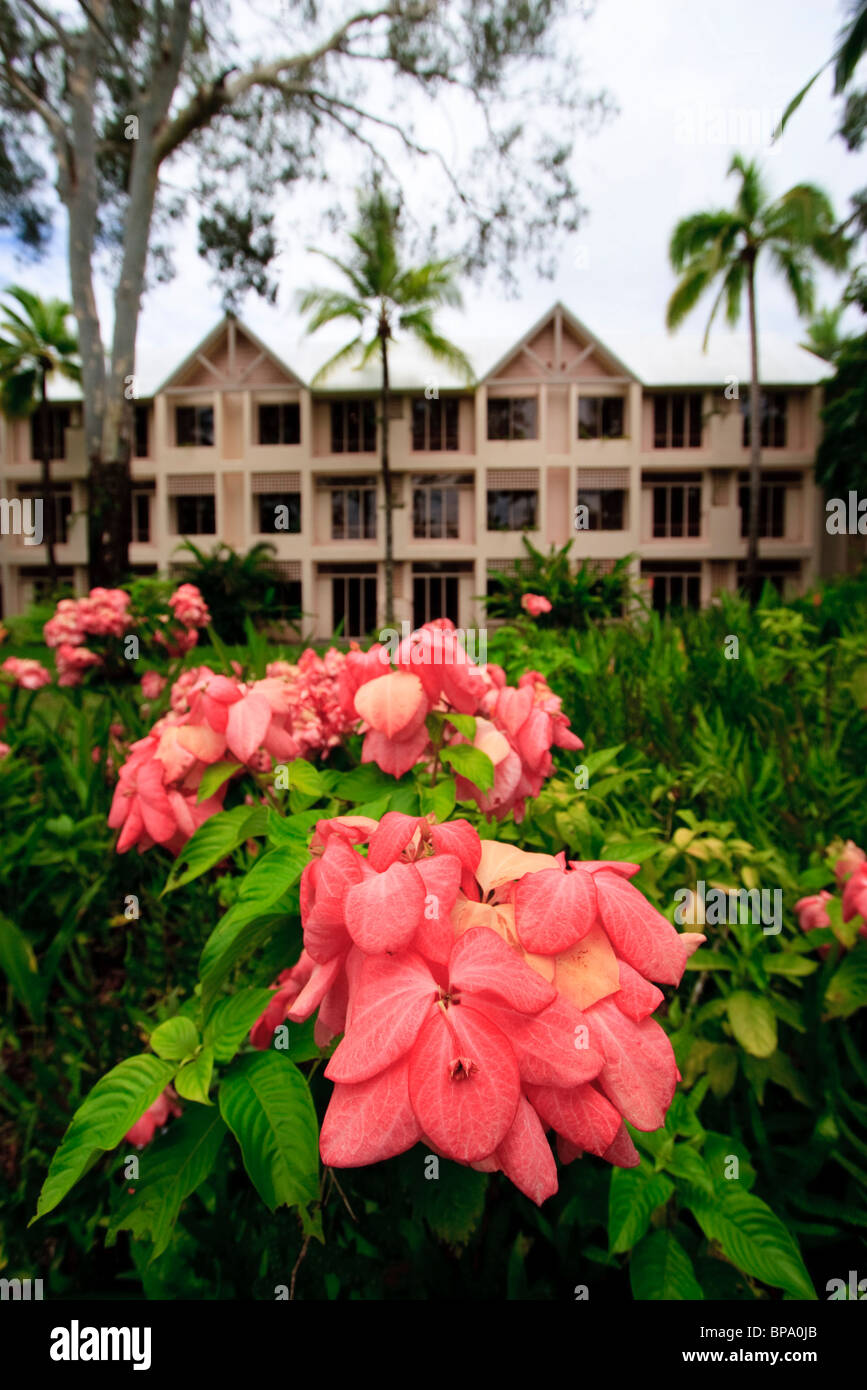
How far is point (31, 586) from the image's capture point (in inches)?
842

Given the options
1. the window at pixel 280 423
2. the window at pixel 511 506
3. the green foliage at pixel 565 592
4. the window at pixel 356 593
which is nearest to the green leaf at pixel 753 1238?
the green foliage at pixel 565 592

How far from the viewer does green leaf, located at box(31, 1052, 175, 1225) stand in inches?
22.1

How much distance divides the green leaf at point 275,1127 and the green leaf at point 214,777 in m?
0.40

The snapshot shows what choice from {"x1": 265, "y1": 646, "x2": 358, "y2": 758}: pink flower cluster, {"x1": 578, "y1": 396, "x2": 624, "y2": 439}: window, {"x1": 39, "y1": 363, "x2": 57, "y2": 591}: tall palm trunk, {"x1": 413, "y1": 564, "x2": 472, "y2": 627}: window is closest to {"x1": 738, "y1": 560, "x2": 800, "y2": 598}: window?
{"x1": 578, "y1": 396, "x2": 624, "y2": 439}: window

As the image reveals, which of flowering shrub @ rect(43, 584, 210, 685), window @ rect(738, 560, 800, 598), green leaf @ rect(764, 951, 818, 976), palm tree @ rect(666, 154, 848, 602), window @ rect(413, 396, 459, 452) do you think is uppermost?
palm tree @ rect(666, 154, 848, 602)

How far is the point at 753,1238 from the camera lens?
0.75 meters

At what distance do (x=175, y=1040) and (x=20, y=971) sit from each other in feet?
4.20

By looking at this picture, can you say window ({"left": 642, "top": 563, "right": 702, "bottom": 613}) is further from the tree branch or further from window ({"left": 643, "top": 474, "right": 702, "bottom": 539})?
the tree branch

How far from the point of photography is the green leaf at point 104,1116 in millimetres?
561

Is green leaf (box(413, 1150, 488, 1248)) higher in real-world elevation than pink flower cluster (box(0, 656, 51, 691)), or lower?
lower

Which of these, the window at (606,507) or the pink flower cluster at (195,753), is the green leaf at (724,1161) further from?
the window at (606,507)

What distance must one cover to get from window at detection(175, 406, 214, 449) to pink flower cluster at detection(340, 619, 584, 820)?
2065 centimetres
